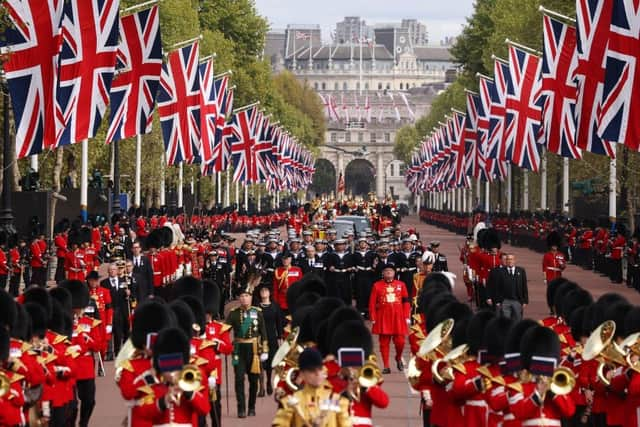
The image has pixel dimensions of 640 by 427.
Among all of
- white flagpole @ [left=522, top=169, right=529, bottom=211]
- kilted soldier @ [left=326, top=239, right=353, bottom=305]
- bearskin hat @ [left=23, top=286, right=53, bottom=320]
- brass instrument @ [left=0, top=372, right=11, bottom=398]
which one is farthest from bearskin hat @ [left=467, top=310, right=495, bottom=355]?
white flagpole @ [left=522, top=169, right=529, bottom=211]

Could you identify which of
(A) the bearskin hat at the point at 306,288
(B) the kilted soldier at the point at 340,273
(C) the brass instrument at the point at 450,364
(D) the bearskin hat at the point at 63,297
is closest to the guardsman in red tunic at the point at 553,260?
(B) the kilted soldier at the point at 340,273

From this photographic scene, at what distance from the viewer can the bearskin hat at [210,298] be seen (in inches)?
729

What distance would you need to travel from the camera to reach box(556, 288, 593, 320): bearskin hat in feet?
58.0

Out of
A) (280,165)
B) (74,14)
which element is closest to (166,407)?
(74,14)

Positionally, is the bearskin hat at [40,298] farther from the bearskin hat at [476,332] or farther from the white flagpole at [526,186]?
the white flagpole at [526,186]

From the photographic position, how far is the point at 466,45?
89.5 meters

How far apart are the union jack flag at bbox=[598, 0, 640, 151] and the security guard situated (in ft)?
47.4

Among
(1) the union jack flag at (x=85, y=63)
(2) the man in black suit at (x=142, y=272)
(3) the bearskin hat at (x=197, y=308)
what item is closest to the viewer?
(3) the bearskin hat at (x=197, y=308)

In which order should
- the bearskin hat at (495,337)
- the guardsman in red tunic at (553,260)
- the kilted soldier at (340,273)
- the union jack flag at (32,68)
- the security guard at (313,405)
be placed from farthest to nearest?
1. the guardsman in red tunic at (553,260)
2. the kilted soldier at (340,273)
3. the union jack flag at (32,68)
4. the bearskin hat at (495,337)
5. the security guard at (313,405)

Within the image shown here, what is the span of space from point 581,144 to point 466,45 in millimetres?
60585

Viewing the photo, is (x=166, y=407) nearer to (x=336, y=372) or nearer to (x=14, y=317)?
(x=336, y=372)

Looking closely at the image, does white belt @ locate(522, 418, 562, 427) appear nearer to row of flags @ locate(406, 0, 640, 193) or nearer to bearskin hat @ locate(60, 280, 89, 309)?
bearskin hat @ locate(60, 280, 89, 309)

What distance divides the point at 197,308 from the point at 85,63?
1309cm

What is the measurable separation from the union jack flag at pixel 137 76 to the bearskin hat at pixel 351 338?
22653 millimetres
